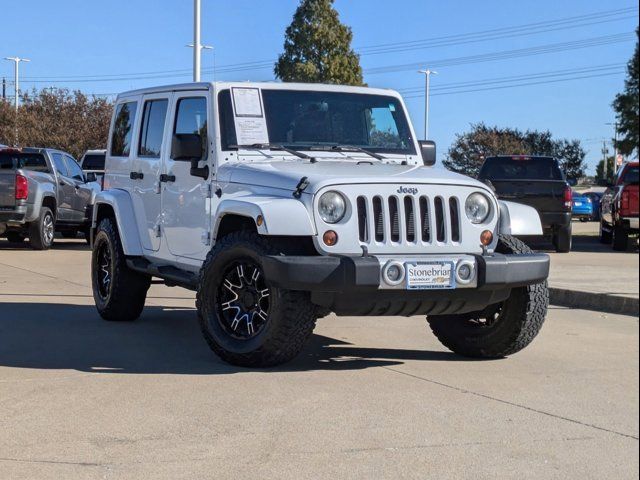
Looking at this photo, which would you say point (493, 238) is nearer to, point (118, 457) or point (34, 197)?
point (118, 457)

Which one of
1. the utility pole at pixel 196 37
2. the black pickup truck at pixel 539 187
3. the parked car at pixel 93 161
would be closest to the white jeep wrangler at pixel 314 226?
the black pickup truck at pixel 539 187

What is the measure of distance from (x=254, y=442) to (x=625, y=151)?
398cm

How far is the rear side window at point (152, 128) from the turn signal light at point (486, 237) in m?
3.32

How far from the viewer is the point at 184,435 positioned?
4.86 meters

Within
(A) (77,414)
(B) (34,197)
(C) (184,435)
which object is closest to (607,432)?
(C) (184,435)

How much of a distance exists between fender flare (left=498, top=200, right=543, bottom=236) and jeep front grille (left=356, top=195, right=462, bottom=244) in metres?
0.53

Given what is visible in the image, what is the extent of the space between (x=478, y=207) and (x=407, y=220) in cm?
61

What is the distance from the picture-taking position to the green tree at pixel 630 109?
0.88m

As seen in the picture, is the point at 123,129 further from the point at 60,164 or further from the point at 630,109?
the point at 60,164

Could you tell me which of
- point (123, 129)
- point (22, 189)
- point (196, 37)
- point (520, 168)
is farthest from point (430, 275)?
point (196, 37)

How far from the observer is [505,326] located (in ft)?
22.4

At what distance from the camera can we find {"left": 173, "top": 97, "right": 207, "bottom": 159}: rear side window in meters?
7.52

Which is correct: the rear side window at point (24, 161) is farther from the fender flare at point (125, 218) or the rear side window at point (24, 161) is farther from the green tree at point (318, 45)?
the green tree at point (318, 45)

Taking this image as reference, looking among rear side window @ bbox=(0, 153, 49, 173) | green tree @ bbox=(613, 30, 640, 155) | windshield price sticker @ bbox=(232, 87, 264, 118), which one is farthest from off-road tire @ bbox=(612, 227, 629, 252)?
rear side window @ bbox=(0, 153, 49, 173)
